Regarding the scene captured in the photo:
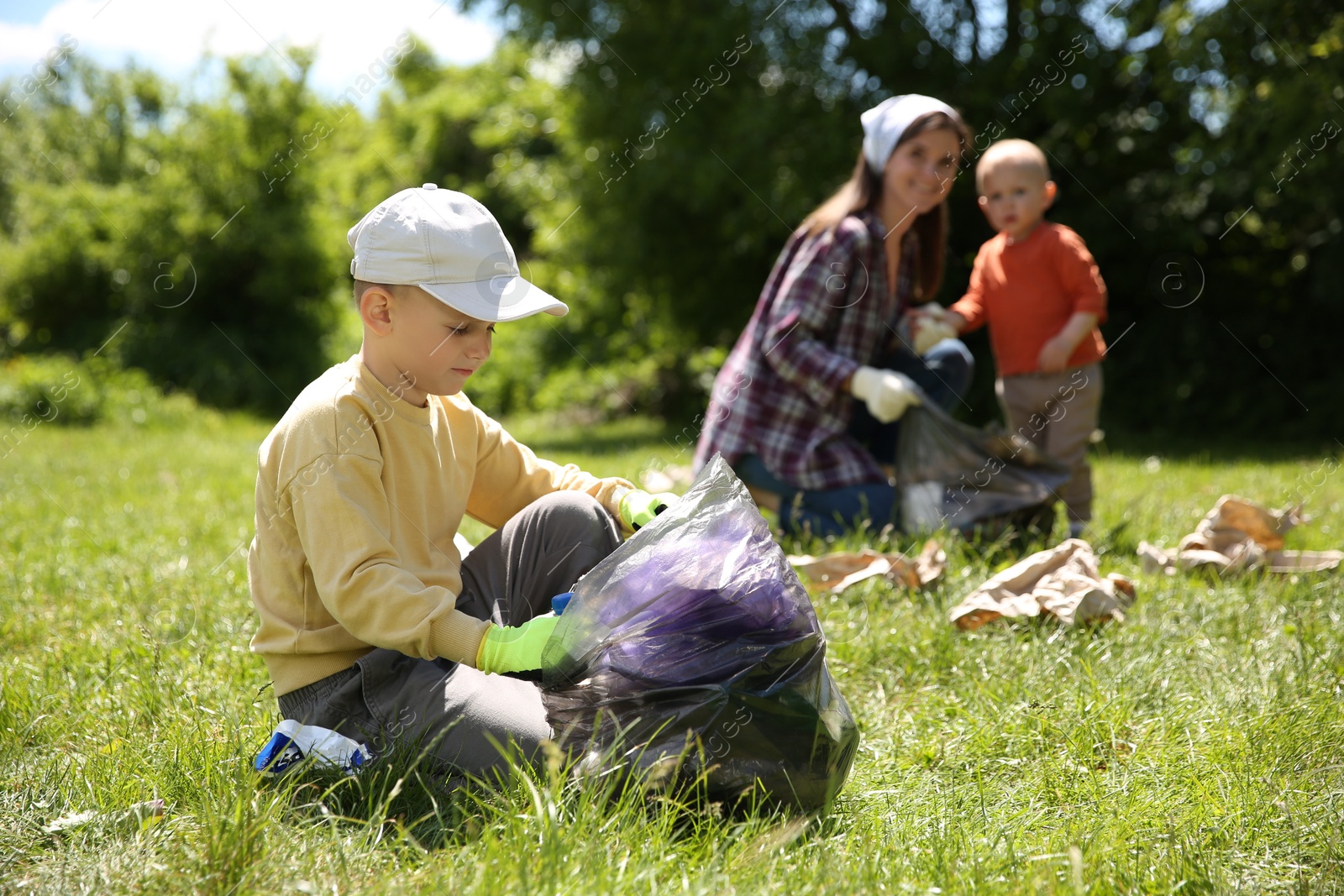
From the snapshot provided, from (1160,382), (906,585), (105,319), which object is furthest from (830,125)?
(105,319)

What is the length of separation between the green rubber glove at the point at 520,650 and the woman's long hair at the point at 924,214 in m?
2.44

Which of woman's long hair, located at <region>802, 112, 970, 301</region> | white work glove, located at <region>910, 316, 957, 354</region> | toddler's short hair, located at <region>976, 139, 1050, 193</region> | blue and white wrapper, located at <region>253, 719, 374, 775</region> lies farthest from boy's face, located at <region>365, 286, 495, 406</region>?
toddler's short hair, located at <region>976, 139, 1050, 193</region>

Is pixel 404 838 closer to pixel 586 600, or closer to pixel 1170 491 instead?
pixel 586 600

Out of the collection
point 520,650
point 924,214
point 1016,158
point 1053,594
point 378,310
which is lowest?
point 1053,594

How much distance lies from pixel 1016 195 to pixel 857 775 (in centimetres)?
262

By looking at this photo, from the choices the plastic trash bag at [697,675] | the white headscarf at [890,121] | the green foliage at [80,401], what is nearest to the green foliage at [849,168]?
the green foliage at [80,401]

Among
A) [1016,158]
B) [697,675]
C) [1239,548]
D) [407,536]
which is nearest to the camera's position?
[697,675]

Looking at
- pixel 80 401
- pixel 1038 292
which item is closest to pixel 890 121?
pixel 1038 292

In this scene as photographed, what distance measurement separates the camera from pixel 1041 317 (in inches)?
154

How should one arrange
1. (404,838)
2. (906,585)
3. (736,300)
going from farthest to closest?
(736,300) → (906,585) → (404,838)

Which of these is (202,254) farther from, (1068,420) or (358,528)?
(358,528)

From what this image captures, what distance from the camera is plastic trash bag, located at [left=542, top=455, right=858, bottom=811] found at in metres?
1.66

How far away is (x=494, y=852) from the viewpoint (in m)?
1.45

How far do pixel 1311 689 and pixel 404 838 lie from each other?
1.92 m
